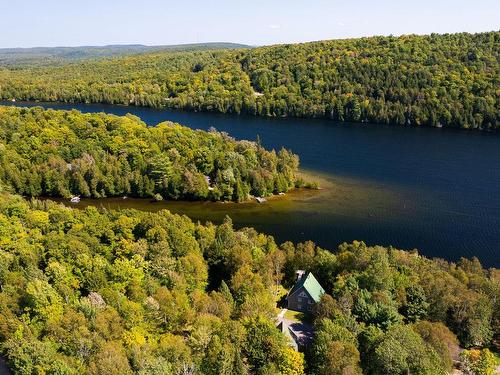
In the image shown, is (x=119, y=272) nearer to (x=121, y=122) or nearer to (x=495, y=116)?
(x=121, y=122)

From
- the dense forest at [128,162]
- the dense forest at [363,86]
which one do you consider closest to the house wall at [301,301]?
the dense forest at [128,162]

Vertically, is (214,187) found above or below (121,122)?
below

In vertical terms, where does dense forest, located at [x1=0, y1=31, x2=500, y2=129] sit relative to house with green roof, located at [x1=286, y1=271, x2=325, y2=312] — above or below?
above


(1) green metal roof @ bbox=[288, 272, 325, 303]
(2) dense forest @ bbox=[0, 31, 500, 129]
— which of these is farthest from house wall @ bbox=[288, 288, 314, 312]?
(2) dense forest @ bbox=[0, 31, 500, 129]

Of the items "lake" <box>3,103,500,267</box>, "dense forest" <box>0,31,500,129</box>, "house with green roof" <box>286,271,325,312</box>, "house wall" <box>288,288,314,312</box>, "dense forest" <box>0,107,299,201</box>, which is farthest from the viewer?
"dense forest" <box>0,31,500,129</box>

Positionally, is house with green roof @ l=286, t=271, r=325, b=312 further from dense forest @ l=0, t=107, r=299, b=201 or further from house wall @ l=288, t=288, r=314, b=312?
dense forest @ l=0, t=107, r=299, b=201

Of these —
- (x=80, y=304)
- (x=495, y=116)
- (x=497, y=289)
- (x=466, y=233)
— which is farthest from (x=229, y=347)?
(x=495, y=116)

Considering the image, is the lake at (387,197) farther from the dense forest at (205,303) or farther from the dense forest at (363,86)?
the dense forest at (205,303)

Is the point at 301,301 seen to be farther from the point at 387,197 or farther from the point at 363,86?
the point at 363,86
